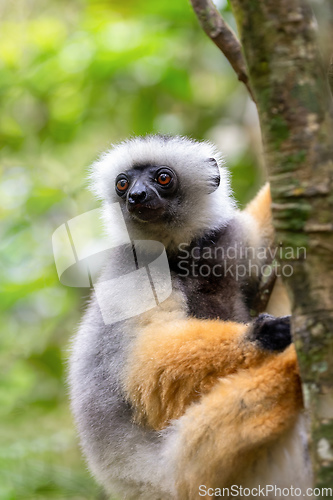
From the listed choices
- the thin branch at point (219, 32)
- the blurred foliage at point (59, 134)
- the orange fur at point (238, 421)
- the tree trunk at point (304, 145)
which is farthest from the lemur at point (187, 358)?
the blurred foliage at point (59, 134)

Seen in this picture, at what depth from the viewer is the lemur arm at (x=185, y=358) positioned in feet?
9.20

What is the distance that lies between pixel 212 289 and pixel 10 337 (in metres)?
3.62

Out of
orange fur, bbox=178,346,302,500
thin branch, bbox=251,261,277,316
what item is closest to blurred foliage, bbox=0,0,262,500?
orange fur, bbox=178,346,302,500

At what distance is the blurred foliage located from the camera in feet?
17.3

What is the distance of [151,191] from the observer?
159 inches

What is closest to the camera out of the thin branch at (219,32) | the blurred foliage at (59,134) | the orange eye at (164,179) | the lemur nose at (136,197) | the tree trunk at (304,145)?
the tree trunk at (304,145)

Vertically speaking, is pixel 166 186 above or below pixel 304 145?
below

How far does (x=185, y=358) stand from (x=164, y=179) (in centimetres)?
172

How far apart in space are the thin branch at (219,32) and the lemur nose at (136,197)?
107 centimetres

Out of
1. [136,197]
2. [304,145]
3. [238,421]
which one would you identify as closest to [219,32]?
[136,197]

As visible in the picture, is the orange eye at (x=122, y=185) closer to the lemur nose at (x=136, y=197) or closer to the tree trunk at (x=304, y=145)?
the lemur nose at (x=136, y=197)

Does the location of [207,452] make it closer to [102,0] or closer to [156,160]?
[156,160]

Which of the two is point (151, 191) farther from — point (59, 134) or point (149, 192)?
point (59, 134)

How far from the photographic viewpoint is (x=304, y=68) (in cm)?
183
